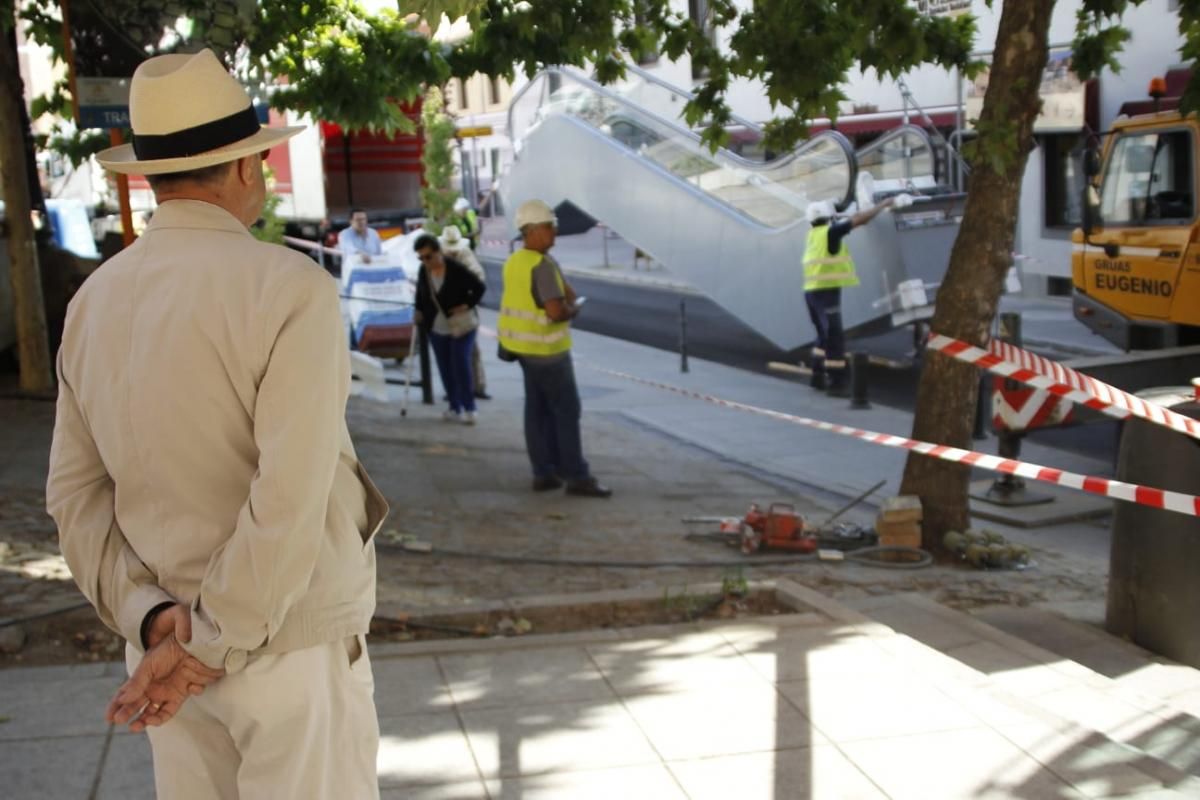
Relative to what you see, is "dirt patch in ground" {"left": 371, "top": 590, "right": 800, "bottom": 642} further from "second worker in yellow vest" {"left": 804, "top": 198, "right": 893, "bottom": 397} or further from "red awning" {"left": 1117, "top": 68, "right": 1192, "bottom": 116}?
"red awning" {"left": 1117, "top": 68, "right": 1192, "bottom": 116}

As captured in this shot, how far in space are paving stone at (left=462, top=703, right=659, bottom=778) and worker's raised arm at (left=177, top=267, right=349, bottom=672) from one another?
193 cm

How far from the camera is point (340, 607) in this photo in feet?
8.39

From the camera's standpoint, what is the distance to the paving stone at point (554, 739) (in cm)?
423

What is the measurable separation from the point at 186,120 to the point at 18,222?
29.1 feet

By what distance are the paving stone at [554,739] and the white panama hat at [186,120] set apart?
7.51 feet

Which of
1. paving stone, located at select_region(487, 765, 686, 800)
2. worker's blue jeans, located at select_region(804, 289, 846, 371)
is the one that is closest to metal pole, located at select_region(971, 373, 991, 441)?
worker's blue jeans, located at select_region(804, 289, 846, 371)

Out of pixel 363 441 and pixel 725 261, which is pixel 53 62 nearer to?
pixel 363 441

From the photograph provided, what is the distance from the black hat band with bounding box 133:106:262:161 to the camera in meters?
2.52

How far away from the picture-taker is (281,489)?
2354 millimetres

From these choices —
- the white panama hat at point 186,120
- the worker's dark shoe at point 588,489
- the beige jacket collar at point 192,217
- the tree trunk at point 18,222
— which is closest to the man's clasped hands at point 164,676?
the beige jacket collar at point 192,217

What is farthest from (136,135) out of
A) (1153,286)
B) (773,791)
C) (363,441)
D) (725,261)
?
(725,261)

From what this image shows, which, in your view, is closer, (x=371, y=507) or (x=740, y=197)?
(x=371, y=507)

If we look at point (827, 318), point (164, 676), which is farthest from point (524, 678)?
point (827, 318)

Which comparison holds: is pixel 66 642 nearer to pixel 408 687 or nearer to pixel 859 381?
pixel 408 687
